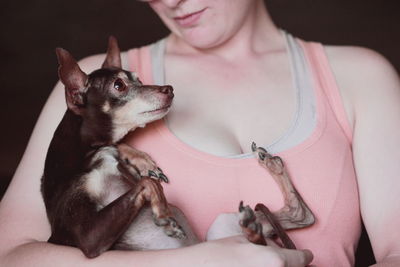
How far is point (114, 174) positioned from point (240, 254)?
0.38 m

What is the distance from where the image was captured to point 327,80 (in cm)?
191

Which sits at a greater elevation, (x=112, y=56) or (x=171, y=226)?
(x=112, y=56)

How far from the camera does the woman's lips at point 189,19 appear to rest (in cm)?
188

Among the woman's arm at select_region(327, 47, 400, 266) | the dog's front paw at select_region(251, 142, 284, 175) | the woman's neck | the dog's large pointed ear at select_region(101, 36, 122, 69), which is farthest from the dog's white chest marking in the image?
the woman's arm at select_region(327, 47, 400, 266)

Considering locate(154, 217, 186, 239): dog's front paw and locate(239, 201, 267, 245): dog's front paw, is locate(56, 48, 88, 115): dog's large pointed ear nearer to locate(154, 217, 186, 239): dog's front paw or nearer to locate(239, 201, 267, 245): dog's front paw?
locate(154, 217, 186, 239): dog's front paw

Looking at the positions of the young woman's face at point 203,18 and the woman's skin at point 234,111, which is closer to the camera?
the woman's skin at point 234,111

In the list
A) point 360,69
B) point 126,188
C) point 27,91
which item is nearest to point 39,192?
point 126,188

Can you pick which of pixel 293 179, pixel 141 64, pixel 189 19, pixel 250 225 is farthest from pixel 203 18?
pixel 250 225

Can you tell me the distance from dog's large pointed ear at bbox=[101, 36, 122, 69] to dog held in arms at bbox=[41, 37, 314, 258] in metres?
0.05

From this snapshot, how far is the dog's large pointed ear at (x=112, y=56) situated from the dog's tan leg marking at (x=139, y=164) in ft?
0.73

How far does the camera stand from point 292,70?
1.96 meters

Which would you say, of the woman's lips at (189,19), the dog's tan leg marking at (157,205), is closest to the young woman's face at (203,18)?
the woman's lips at (189,19)

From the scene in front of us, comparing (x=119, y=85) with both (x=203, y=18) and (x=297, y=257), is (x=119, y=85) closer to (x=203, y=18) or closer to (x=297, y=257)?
(x=203, y=18)

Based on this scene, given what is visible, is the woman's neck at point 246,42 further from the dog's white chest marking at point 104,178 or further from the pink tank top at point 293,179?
the dog's white chest marking at point 104,178
